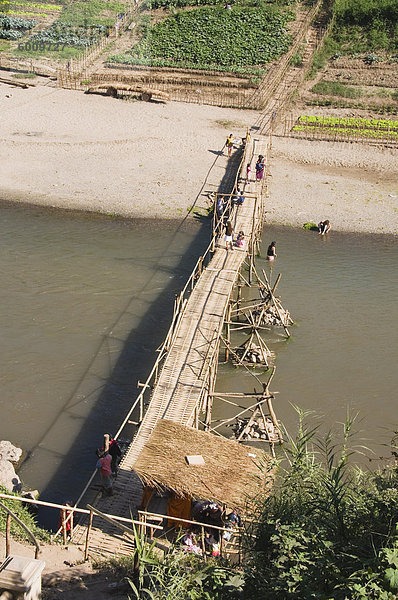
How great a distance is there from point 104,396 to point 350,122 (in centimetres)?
2900

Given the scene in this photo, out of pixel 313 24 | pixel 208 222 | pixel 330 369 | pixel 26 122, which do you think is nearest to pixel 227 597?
pixel 330 369

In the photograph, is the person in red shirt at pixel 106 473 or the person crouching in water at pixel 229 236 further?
the person crouching in water at pixel 229 236

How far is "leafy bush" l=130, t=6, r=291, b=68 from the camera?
5047 cm

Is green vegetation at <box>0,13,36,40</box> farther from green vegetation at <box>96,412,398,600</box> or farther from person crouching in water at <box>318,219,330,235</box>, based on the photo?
green vegetation at <box>96,412,398,600</box>

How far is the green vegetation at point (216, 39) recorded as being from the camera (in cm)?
5016

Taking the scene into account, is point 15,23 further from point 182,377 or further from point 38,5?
point 182,377

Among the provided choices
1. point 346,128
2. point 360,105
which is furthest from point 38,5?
point 346,128

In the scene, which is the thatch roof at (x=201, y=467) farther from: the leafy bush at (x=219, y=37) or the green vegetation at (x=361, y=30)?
the leafy bush at (x=219, y=37)

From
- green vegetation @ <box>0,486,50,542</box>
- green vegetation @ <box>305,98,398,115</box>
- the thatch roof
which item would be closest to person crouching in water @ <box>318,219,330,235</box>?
green vegetation @ <box>305,98,398,115</box>

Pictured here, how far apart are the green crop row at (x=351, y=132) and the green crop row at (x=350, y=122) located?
21.2 inches

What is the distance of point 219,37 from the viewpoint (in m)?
52.8

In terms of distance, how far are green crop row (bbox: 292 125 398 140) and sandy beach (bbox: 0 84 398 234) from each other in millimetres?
1177

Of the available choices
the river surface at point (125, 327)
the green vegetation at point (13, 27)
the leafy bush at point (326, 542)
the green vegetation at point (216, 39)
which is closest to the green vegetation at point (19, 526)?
the river surface at point (125, 327)

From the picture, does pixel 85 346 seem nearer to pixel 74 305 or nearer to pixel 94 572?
pixel 74 305
